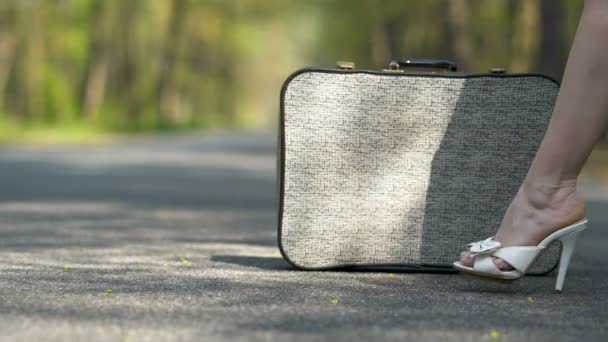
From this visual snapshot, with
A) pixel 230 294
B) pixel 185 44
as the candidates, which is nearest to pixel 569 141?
pixel 230 294

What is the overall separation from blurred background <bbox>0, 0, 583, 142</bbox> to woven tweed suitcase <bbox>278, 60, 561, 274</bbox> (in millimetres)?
10171

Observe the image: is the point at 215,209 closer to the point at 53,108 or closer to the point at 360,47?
the point at 360,47

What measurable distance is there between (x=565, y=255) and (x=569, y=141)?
1.02 feet

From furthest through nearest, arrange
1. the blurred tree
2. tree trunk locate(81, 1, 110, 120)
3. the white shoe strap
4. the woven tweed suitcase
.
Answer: tree trunk locate(81, 1, 110, 120) < the blurred tree < the woven tweed suitcase < the white shoe strap

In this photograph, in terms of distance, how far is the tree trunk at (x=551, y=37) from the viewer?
12.9m

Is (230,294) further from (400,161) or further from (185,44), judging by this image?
(185,44)

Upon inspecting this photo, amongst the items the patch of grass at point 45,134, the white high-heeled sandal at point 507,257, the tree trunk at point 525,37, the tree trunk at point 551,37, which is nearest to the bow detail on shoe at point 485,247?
the white high-heeled sandal at point 507,257

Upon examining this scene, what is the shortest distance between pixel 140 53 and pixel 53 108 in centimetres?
294

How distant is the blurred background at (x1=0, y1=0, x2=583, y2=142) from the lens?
57.6 feet

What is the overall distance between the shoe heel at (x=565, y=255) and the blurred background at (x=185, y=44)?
34.7ft

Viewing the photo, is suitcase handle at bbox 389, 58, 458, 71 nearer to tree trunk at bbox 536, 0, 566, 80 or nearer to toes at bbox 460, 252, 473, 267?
toes at bbox 460, 252, 473, 267

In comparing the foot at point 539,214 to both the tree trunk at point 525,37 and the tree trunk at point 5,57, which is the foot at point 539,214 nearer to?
the tree trunk at point 525,37

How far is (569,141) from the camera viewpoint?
268cm

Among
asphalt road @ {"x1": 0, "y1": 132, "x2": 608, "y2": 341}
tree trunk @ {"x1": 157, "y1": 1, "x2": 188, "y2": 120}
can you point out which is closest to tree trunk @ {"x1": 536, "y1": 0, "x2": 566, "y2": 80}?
asphalt road @ {"x1": 0, "y1": 132, "x2": 608, "y2": 341}
